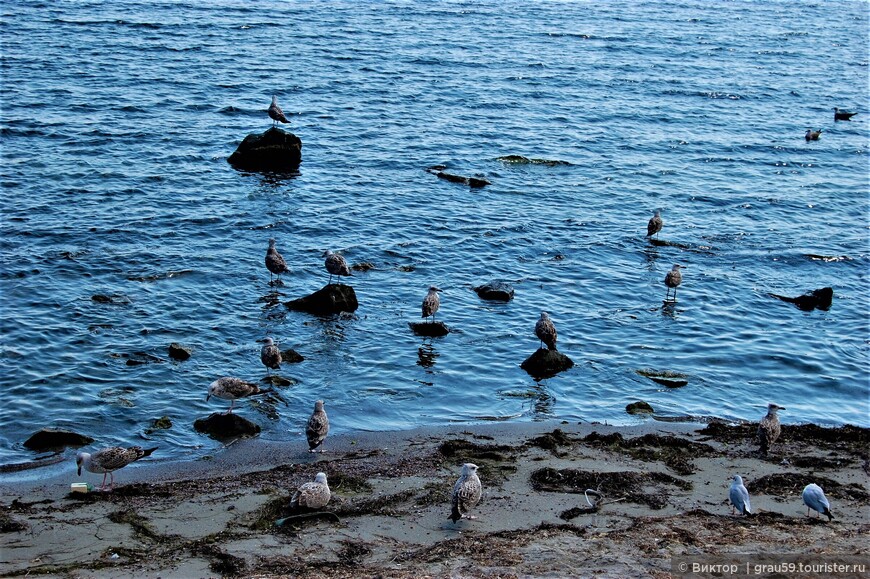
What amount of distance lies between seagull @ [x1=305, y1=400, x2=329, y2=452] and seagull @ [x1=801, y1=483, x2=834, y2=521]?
272 inches

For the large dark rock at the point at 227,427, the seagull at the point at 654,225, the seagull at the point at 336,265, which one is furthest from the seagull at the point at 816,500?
the seagull at the point at 654,225

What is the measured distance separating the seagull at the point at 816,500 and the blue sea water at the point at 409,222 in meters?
4.36

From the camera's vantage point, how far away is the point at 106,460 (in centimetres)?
1373

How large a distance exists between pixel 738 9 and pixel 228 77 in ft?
141

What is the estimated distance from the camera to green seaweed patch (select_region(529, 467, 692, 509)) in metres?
13.4

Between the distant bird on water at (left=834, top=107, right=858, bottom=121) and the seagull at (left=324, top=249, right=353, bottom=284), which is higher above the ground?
the distant bird on water at (left=834, top=107, right=858, bottom=121)

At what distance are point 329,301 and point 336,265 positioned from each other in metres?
1.78

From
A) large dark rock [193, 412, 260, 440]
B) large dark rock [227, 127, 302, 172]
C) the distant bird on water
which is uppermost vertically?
the distant bird on water

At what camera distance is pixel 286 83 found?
4100cm

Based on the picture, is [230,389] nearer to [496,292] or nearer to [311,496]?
[311,496]

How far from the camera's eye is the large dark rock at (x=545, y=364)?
746 inches

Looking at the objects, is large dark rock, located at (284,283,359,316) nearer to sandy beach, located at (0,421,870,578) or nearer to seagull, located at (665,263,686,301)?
sandy beach, located at (0,421,870,578)

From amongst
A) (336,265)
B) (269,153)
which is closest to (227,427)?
(336,265)

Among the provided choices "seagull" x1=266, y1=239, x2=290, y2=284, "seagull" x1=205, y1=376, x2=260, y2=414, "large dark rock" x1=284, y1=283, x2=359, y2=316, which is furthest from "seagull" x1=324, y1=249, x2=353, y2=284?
"seagull" x1=205, y1=376, x2=260, y2=414
